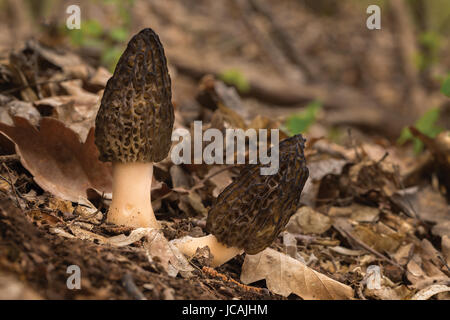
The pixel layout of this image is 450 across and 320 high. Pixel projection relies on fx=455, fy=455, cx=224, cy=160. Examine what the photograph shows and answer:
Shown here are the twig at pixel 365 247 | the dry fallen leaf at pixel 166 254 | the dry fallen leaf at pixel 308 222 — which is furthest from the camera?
the dry fallen leaf at pixel 308 222

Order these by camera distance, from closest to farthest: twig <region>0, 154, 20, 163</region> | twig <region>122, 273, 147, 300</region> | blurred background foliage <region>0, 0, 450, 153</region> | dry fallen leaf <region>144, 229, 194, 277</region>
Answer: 1. twig <region>122, 273, 147, 300</region>
2. dry fallen leaf <region>144, 229, 194, 277</region>
3. twig <region>0, 154, 20, 163</region>
4. blurred background foliage <region>0, 0, 450, 153</region>

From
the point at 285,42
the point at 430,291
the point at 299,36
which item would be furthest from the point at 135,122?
the point at 299,36

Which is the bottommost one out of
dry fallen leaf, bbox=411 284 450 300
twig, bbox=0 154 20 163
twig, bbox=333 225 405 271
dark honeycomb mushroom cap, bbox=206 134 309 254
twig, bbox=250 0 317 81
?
dry fallen leaf, bbox=411 284 450 300

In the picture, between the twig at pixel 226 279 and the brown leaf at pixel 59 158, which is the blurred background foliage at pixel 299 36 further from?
the twig at pixel 226 279

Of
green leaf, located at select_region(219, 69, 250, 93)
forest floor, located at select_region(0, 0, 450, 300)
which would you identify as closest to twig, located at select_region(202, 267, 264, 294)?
forest floor, located at select_region(0, 0, 450, 300)

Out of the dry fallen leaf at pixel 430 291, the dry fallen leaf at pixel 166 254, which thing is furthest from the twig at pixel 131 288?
the dry fallen leaf at pixel 430 291

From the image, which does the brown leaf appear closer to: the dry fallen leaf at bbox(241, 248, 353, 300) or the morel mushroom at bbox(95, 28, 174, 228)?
the morel mushroom at bbox(95, 28, 174, 228)

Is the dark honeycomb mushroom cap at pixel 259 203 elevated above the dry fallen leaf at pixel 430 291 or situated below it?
above
